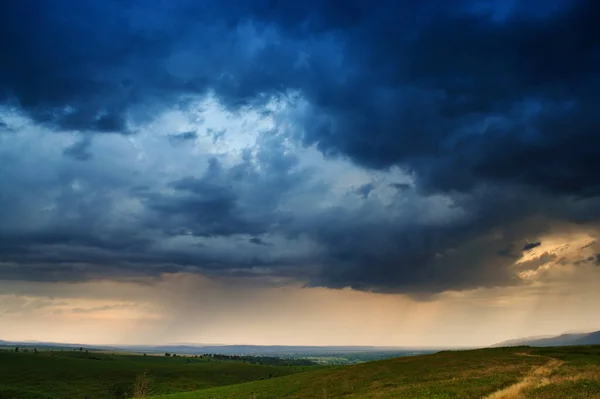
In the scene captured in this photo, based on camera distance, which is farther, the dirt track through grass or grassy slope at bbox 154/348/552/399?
grassy slope at bbox 154/348/552/399

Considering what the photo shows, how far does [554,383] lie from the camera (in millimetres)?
39875

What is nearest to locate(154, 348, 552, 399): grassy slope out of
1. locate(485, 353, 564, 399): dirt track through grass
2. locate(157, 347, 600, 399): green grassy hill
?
locate(157, 347, 600, 399): green grassy hill

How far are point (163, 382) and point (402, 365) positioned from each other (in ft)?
472

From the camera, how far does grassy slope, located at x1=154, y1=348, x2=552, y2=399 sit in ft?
146

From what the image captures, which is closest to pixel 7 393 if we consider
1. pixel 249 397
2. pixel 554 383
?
pixel 249 397

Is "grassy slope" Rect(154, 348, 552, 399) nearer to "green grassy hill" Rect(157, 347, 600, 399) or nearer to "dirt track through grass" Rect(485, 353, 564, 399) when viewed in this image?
"green grassy hill" Rect(157, 347, 600, 399)

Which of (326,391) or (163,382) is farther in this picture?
(163,382)

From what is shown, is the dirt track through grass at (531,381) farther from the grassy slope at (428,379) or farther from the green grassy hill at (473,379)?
the grassy slope at (428,379)

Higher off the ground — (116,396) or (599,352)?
(599,352)

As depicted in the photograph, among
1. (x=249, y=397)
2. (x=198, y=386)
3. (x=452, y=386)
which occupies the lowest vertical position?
(x=198, y=386)

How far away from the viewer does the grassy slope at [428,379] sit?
44.4m

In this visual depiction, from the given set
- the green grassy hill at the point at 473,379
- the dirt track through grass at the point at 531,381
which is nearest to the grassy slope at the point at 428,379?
the green grassy hill at the point at 473,379

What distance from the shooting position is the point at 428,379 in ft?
185

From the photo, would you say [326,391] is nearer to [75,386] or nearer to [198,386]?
[198,386]
